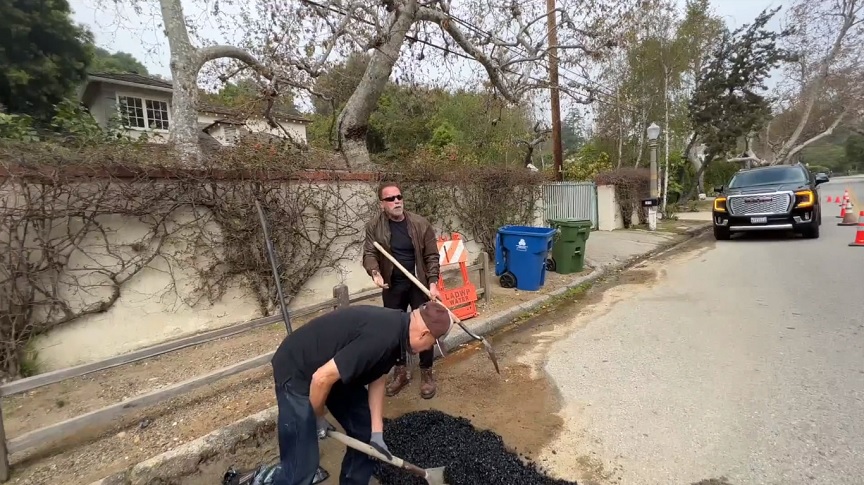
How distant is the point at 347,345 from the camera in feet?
Result: 6.48

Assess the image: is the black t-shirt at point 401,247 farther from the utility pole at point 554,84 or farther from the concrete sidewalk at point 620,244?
the utility pole at point 554,84

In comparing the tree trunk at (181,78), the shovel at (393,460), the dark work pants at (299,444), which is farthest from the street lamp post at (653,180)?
the dark work pants at (299,444)

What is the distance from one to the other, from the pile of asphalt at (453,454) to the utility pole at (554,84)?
8.06m

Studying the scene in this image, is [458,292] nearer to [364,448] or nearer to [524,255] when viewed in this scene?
[524,255]

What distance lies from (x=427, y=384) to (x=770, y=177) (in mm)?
11978

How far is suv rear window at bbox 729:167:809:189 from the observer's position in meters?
10.6

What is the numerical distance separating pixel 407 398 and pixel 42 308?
3.43 meters

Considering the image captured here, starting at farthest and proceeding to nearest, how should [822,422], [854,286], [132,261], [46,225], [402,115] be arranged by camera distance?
1. [402,115]
2. [854,286]
3. [132,261]
4. [46,225]
5. [822,422]

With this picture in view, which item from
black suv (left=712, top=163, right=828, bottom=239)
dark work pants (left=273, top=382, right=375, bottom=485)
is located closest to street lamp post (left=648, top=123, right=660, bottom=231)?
black suv (left=712, top=163, right=828, bottom=239)

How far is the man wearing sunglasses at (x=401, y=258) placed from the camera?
352 cm

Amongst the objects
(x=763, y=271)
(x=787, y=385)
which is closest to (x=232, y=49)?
(x=787, y=385)

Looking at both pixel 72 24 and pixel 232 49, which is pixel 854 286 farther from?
pixel 72 24

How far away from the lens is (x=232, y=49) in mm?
6641

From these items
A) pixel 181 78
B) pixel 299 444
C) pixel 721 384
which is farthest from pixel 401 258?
pixel 181 78
